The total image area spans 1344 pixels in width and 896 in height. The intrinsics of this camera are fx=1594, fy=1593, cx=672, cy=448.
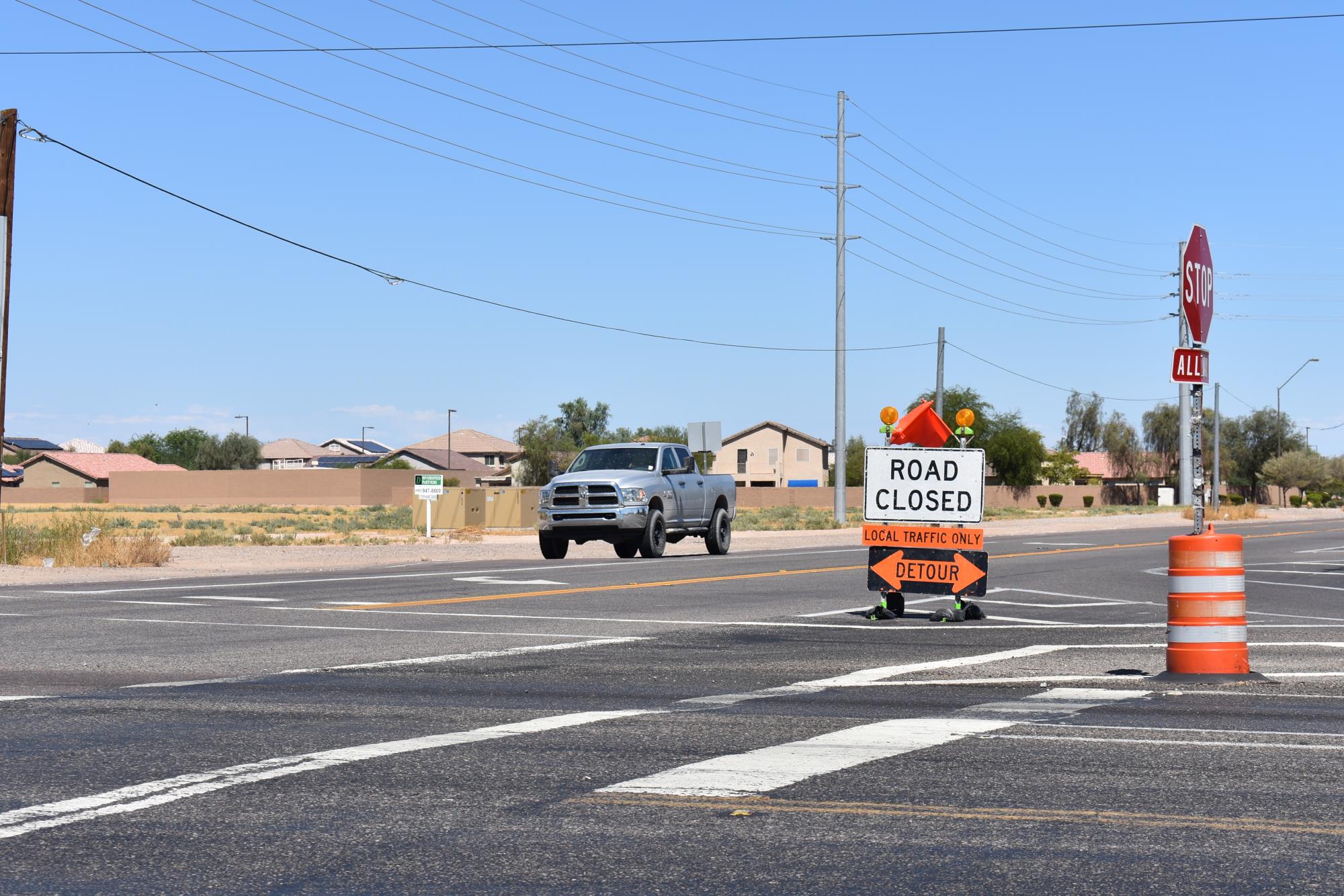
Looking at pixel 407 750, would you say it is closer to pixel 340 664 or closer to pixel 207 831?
pixel 207 831

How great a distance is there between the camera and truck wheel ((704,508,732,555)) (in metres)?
32.3

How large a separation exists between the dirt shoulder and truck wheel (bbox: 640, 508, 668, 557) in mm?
1677

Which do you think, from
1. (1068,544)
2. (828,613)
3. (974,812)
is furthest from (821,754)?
(1068,544)

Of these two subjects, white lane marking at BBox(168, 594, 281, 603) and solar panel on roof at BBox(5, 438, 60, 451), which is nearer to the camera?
white lane marking at BBox(168, 594, 281, 603)

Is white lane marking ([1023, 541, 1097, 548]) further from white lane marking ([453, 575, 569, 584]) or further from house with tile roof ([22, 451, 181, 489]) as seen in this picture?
house with tile roof ([22, 451, 181, 489])

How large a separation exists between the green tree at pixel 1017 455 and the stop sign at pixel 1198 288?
98.5 m

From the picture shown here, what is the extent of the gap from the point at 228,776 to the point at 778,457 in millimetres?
133309

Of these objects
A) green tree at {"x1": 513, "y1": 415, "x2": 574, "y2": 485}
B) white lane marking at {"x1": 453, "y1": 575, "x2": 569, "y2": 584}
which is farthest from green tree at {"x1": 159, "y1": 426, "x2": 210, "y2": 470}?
white lane marking at {"x1": 453, "y1": 575, "x2": 569, "y2": 584}

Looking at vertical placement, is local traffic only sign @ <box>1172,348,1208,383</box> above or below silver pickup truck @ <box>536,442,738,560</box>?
above

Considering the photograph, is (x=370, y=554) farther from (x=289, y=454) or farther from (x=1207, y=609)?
(x=289, y=454)

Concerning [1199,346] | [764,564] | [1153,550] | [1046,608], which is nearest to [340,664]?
[1199,346]

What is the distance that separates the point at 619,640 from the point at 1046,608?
6.33 meters

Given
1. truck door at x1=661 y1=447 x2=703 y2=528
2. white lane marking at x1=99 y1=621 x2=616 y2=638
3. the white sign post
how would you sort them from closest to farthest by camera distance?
white lane marking at x1=99 y1=621 x2=616 y2=638 < truck door at x1=661 y1=447 x2=703 y2=528 < the white sign post

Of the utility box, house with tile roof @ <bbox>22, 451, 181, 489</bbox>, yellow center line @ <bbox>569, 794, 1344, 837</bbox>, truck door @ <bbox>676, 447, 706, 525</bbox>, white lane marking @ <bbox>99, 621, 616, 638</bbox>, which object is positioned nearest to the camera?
yellow center line @ <bbox>569, 794, 1344, 837</bbox>
